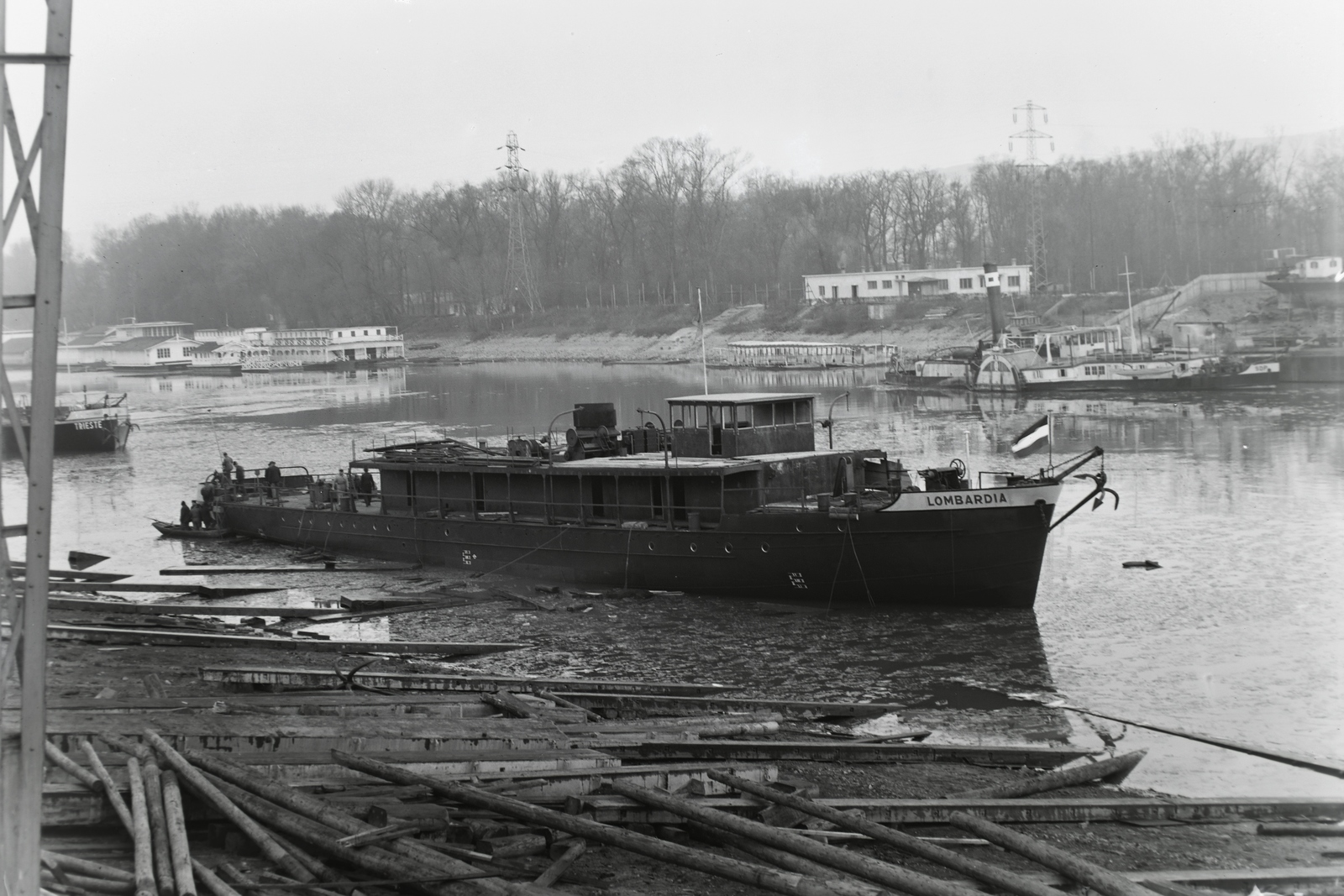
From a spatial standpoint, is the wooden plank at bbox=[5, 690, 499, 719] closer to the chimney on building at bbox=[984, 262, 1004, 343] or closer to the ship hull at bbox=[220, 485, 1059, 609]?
the ship hull at bbox=[220, 485, 1059, 609]

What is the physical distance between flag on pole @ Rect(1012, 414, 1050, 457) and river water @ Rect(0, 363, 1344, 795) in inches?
121

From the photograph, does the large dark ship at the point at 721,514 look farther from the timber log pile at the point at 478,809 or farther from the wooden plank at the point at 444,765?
the wooden plank at the point at 444,765

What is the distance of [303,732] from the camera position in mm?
11180

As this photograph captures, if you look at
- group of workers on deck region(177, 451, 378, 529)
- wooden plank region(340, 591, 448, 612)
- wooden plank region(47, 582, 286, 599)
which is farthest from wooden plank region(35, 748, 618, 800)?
group of workers on deck region(177, 451, 378, 529)

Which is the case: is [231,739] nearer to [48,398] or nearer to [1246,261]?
[48,398]

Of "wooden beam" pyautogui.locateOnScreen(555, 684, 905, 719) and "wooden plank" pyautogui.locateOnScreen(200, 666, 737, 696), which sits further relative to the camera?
"wooden beam" pyautogui.locateOnScreen(555, 684, 905, 719)

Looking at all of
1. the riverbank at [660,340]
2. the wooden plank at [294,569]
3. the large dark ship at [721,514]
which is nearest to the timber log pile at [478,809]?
the large dark ship at [721,514]

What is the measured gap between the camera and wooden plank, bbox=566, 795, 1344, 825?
9.75 meters

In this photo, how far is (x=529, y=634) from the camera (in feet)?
78.8

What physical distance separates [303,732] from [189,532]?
3005 cm

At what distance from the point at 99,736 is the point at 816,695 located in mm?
11401

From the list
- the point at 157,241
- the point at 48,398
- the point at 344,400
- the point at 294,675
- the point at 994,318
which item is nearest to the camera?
the point at 48,398

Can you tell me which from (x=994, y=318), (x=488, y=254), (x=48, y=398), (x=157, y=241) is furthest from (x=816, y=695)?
(x=157, y=241)

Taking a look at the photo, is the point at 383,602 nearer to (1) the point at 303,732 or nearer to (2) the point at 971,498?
(2) the point at 971,498
